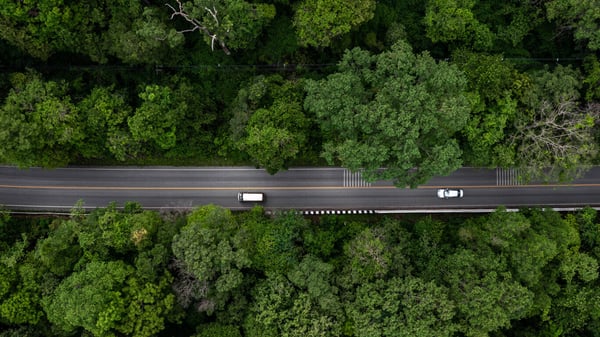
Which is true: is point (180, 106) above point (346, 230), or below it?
above

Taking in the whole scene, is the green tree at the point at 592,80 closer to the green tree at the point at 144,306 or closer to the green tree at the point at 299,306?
the green tree at the point at 299,306

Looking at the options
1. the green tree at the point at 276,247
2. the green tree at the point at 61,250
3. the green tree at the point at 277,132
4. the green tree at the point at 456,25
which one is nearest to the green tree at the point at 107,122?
the green tree at the point at 61,250

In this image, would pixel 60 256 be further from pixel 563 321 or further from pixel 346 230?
pixel 563 321

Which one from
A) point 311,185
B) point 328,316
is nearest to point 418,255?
point 328,316

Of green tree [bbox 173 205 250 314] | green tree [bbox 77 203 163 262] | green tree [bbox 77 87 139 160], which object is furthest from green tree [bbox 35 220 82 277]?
green tree [bbox 173 205 250 314]

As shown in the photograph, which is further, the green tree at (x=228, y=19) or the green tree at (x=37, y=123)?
the green tree at (x=228, y=19)

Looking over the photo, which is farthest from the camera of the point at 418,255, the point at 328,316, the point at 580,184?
the point at 580,184
